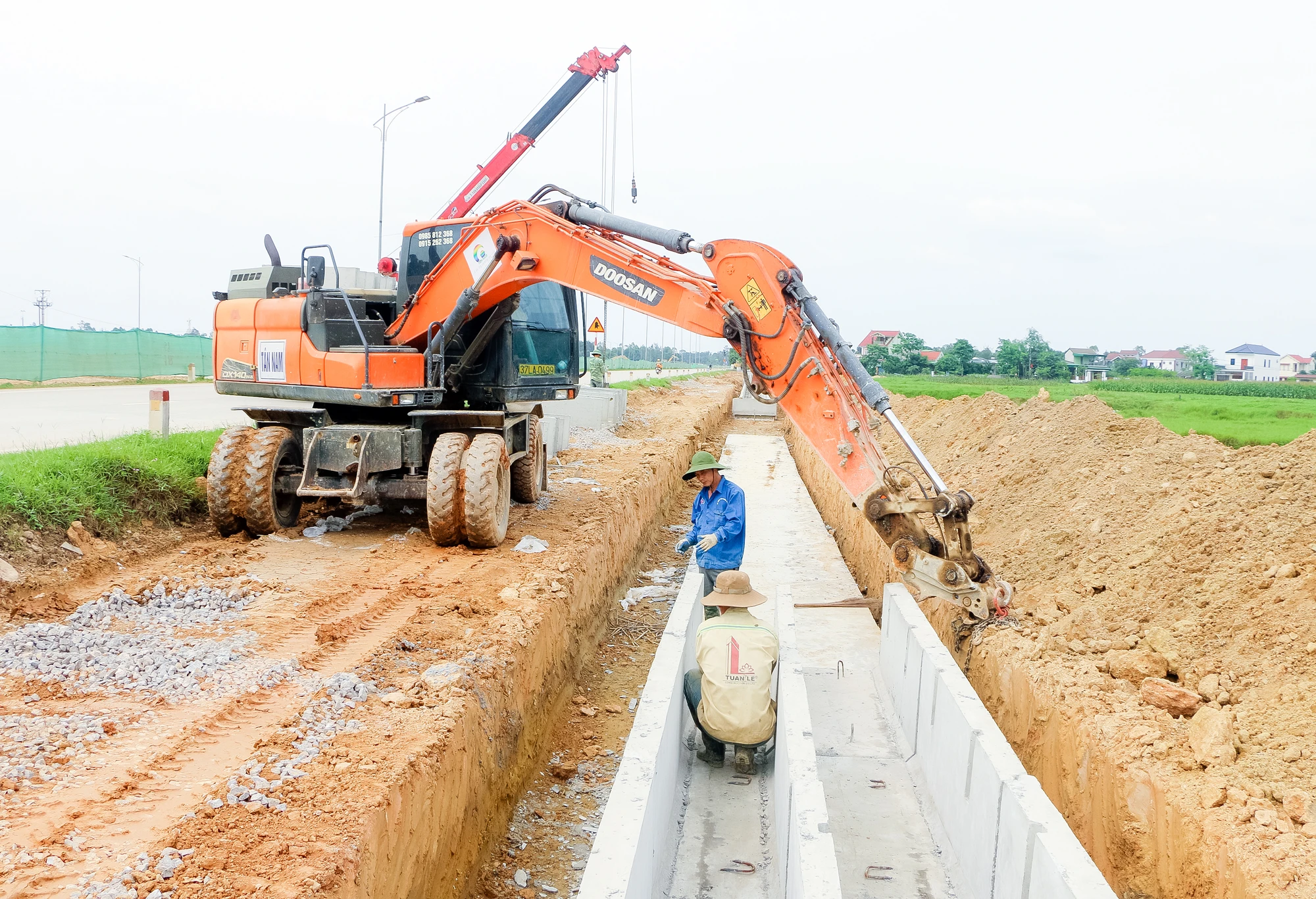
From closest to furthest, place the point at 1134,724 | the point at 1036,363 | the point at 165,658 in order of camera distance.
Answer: the point at 1134,724
the point at 165,658
the point at 1036,363

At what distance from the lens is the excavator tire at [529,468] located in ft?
31.3

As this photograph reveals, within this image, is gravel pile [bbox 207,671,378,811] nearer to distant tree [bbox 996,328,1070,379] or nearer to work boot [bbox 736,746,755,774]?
work boot [bbox 736,746,755,774]

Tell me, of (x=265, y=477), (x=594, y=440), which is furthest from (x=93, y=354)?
(x=265, y=477)

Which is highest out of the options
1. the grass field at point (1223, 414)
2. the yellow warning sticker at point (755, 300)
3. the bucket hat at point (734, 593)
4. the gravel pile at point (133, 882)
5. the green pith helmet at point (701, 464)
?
the yellow warning sticker at point (755, 300)

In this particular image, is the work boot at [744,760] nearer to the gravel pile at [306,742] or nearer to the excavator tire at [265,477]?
the gravel pile at [306,742]

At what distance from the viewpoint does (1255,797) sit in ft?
11.6

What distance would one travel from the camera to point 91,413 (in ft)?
A: 49.9

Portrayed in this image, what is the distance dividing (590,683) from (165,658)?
3.27m

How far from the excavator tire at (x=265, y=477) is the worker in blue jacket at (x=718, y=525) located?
3721 millimetres

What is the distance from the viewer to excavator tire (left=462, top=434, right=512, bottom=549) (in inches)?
294

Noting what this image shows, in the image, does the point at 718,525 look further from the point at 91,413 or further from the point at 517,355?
the point at 91,413

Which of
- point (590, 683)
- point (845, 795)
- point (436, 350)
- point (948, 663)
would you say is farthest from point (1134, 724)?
point (436, 350)

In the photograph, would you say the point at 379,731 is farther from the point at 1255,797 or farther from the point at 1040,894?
the point at 1255,797

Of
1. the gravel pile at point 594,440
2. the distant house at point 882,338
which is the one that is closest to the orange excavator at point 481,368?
the gravel pile at point 594,440
